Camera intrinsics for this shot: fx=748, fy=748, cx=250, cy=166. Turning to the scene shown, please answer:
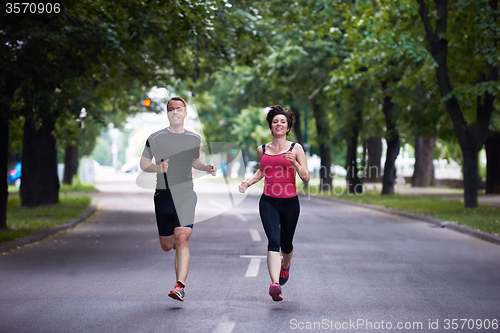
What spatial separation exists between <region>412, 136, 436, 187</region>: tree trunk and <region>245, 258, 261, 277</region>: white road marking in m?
34.9

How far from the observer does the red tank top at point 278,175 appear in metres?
7.28

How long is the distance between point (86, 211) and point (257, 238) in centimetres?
913

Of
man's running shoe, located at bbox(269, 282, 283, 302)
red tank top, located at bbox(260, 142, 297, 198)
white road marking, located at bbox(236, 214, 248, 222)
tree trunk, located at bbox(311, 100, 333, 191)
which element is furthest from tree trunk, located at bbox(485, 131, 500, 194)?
man's running shoe, located at bbox(269, 282, 283, 302)

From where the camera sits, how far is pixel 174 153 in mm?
7391

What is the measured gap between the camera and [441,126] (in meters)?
31.2

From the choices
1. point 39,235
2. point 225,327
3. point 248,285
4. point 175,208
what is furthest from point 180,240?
point 39,235

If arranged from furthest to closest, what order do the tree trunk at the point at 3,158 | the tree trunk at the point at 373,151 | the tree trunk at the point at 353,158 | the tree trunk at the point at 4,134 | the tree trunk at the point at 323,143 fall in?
the tree trunk at the point at 373,151 → the tree trunk at the point at 323,143 → the tree trunk at the point at 353,158 → the tree trunk at the point at 3,158 → the tree trunk at the point at 4,134

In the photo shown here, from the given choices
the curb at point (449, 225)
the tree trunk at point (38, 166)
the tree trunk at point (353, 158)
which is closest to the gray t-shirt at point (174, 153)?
the curb at point (449, 225)

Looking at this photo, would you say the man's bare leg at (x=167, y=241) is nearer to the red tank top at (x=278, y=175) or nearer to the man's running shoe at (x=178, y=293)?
the man's running shoe at (x=178, y=293)

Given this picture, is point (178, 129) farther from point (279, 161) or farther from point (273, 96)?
point (273, 96)

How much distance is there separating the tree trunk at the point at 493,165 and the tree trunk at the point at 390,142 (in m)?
4.82

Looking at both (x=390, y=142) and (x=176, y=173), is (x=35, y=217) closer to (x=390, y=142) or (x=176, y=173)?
(x=176, y=173)

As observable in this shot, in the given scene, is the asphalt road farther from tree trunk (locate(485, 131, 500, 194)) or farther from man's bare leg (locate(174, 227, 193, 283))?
tree trunk (locate(485, 131, 500, 194))

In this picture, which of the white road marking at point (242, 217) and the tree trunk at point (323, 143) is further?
the tree trunk at point (323, 143)
